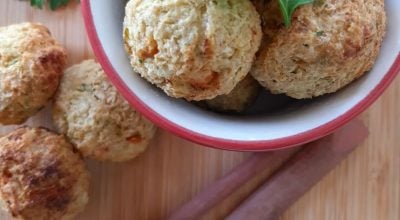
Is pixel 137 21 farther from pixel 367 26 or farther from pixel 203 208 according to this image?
pixel 203 208

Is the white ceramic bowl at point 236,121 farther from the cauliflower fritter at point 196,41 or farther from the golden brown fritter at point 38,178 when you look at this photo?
the golden brown fritter at point 38,178

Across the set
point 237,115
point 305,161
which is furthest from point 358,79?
point 305,161

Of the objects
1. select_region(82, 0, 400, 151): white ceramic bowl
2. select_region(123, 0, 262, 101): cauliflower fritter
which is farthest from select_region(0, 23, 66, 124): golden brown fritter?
select_region(123, 0, 262, 101): cauliflower fritter

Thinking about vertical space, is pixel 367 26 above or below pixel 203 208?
above

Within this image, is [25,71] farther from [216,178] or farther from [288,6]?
[288,6]

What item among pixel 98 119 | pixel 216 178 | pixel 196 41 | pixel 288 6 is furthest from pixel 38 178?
pixel 288 6

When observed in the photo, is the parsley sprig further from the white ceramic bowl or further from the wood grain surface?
the white ceramic bowl

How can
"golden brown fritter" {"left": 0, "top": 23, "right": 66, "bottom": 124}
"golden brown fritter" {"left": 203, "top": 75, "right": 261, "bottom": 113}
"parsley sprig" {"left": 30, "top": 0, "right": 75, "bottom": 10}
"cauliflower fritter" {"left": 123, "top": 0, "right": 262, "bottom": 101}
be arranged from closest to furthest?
"cauliflower fritter" {"left": 123, "top": 0, "right": 262, "bottom": 101}, "golden brown fritter" {"left": 203, "top": 75, "right": 261, "bottom": 113}, "golden brown fritter" {"left": 0, "top": 23, "right": 66, "bottom": 124}, "parsley sprig" {"left": 30, "top": 0, "right": 75, "bottom": 10}
